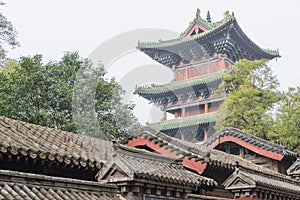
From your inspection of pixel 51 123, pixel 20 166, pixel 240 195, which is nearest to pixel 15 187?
pixel 20 166

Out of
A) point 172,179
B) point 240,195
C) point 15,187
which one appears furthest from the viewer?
point 240,195

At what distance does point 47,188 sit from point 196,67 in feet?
131

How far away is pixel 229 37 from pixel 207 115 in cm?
831

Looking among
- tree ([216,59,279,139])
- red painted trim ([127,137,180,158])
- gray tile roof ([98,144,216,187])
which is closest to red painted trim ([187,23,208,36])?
tree ([216,59,279,139])

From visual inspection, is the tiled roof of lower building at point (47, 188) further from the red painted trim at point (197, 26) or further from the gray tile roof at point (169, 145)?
the red painted trim at point (197, 26)

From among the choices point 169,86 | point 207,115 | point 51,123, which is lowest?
point 51,123

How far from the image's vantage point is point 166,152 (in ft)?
52.6

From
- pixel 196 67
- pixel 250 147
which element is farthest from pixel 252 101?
pixel 196 67

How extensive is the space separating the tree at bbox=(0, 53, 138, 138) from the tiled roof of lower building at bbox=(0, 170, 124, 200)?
16475 millimetres

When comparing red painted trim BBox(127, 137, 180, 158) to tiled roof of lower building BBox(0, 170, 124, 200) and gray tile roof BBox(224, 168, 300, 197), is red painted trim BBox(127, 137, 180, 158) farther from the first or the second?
tiled roof of lower building BBox(0, 170, 124, 200)

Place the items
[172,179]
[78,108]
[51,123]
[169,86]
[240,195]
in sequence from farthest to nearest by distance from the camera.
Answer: [169,86]
[78,108]
[51,123]
[240,195]
[172,179]

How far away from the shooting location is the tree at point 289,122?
89.0ft

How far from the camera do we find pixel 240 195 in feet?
46.9

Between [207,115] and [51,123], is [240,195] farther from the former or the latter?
[207,115]
